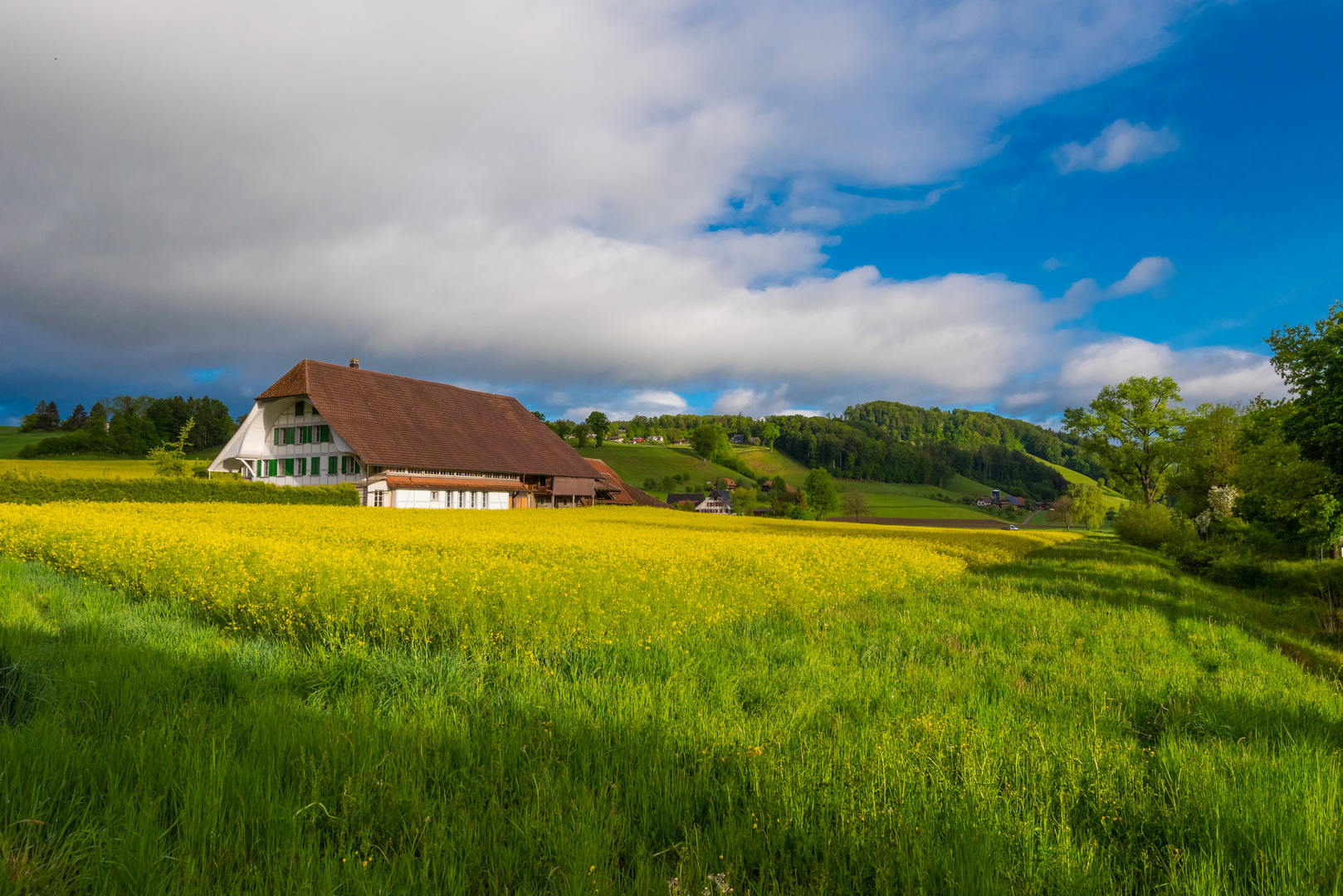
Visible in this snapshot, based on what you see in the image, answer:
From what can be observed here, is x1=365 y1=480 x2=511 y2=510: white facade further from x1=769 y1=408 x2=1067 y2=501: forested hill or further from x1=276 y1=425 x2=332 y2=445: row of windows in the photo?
x1=769 y1=408 x2=1067 y2=501: forested hill

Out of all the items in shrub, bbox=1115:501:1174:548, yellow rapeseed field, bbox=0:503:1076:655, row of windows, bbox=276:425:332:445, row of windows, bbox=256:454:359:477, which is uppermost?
row of windows, bbox=276:425:332:445

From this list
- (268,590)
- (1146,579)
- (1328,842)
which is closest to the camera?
(1328,842)

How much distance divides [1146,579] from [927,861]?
58.0 ft

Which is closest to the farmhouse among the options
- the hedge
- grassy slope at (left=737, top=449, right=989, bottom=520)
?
the hedge

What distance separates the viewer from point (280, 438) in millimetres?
47750

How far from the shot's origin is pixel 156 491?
98.9ft

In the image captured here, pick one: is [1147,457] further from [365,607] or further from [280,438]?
[280,438]

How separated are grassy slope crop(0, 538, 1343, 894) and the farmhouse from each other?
42.2m

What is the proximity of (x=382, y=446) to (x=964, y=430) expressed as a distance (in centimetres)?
16985

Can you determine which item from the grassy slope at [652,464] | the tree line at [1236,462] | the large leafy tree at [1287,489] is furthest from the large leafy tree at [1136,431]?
the grassy slope at [652,464]

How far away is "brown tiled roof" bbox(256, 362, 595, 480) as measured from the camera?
148ft

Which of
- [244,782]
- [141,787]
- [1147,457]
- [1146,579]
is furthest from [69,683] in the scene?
[1147,457]

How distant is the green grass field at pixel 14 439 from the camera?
→ 72312 millimetres

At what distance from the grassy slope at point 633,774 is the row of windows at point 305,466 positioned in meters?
43.1
